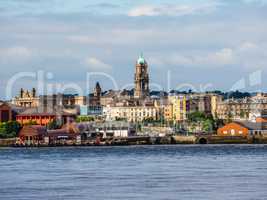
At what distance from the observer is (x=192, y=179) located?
4462 centimetres

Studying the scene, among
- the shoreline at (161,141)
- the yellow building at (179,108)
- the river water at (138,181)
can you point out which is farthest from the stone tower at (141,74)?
the river water at (138,181)

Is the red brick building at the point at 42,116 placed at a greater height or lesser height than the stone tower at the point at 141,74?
lesser

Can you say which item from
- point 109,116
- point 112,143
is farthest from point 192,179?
point 109,116

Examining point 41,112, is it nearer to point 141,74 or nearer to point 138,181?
point 141,74

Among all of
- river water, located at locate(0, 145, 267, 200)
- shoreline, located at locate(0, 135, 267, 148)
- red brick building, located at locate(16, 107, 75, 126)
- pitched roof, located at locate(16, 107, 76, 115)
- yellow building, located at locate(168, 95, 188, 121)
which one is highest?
yellow building, located at locate(168, 95, 188, 121)

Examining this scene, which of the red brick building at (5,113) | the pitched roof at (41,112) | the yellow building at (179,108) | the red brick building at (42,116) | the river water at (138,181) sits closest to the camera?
the river water at (138,181)

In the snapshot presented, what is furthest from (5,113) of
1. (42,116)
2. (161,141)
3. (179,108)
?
(179,108)

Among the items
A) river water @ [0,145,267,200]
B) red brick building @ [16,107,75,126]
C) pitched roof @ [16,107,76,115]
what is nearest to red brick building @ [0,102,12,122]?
red brick building @ [16,107,75,126]

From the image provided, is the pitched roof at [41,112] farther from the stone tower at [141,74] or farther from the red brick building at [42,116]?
the stone tower at [141,74]

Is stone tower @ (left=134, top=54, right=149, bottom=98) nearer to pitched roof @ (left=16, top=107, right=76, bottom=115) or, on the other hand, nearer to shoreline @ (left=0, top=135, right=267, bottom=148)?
pitched roof @ (left=16, top=107, right=76, bottom=115)

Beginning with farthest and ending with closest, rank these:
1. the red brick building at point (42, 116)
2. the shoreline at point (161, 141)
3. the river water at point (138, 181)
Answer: the red brick building at point (42, 116) < the shoreline at point (161, 141) < the river water at point (138, 181)

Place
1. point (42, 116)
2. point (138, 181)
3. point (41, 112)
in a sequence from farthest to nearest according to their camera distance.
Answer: point (41, 112) < point (42, 116) < point (138, 181)

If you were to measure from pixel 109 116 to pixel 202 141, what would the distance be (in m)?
84.1

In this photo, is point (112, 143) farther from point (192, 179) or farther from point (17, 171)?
point (192, 179)
